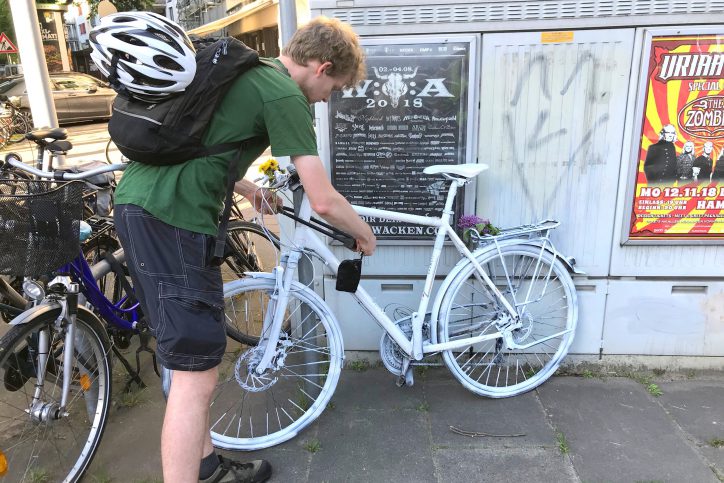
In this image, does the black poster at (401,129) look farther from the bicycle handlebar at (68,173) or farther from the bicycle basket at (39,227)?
the bicycle basket at (39,227)

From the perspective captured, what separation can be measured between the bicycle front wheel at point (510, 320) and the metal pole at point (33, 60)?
6126 millimetres

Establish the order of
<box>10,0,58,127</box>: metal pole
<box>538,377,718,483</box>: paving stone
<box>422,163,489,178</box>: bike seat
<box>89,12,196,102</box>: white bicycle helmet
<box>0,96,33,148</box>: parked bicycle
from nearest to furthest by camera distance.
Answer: <box>89,12,196,102</box>: white bicycle helmet
<box>538,377,718,483</box>: paving stone
<box>422,163,489,178</box>: bike seat
<box>10,0,58,127</box>: metal pole
<box>0,96,33,148</box>: parked bicycle

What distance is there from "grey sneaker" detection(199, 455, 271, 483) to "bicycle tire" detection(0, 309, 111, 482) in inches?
24.7

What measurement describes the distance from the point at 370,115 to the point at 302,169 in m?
1.18

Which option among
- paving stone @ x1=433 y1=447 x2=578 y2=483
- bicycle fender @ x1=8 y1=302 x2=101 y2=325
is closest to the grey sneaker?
paving stone @ x1=433 y1=447 x2=578 y2=483

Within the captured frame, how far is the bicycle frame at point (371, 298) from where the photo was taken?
2.60 meters

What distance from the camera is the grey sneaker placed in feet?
7.94

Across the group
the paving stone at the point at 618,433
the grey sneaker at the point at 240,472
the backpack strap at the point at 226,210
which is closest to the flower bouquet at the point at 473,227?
the paving stone at the point at 618,433

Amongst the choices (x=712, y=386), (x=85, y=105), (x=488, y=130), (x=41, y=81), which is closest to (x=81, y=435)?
(x=488, y=130)

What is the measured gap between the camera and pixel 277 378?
2.87m

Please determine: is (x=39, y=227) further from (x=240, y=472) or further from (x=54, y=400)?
(x=240, y=472)

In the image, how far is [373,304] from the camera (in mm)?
2818

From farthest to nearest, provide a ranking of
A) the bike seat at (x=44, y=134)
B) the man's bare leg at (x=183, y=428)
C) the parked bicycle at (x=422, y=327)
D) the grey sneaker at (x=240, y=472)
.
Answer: the bike seat at (x=44, y=134)
the parked bicycle at (x=422, y=327)
the grey sneaker at (x=240, y=472)
the man's bare leg at (x=183, y=428)

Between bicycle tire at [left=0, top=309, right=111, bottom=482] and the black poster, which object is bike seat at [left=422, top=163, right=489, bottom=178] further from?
bicycle tire at [left=0, top=309, right=111, bottom=482]
